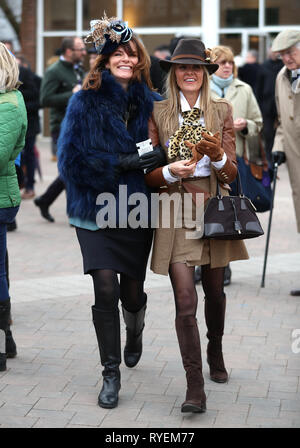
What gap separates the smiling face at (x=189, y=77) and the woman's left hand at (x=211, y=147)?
308mm

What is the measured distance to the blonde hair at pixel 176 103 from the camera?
15.2ft

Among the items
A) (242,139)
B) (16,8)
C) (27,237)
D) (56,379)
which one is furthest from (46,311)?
(16,8)

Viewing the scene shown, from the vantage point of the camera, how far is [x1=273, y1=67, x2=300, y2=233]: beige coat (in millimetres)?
7102

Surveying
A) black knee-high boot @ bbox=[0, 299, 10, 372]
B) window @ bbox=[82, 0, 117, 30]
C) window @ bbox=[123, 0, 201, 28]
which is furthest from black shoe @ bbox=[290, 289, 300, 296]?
window @ bbox=[82, 0, 117, 30]

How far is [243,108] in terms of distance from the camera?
727 centimetres

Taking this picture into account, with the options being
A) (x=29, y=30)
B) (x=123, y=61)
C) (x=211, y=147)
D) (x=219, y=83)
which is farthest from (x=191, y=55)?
(x=29, y=30)

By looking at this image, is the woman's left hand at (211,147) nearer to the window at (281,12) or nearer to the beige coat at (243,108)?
the beige coat at (243,108)

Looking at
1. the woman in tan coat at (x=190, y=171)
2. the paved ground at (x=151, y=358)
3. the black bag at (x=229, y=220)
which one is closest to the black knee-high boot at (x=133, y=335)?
the paved ground at (x=151, y=358)

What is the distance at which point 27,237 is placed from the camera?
32.3 ft

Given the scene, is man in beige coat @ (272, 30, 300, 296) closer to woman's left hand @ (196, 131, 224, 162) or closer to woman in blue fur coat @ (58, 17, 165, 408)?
woman in blue fur coat @ (58, 17, 165, 408)

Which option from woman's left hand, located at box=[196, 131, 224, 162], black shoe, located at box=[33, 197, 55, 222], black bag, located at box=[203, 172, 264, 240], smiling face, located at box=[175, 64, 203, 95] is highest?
smiling face, located at box=[175, 64, 203, 95]

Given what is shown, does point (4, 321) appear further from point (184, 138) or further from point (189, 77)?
point (189, 77)

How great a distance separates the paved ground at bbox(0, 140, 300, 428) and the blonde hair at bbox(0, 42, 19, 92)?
168 cm

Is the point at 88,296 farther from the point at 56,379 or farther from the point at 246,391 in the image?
the point at 246,391
